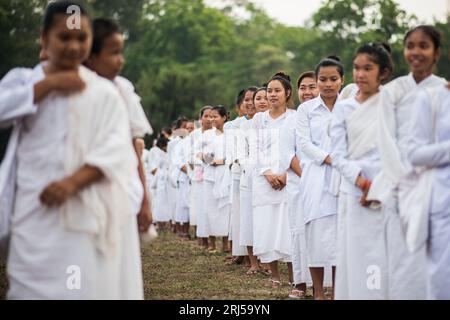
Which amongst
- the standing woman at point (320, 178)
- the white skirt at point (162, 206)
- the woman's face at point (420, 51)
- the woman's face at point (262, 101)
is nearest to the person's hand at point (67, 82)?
the woman's face at point (420, 51)

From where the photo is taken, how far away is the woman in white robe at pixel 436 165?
665cm

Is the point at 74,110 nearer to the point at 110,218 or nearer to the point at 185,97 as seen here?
the point at 110,218

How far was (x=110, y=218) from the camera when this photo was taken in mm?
5957

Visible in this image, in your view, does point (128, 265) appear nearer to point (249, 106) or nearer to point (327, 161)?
point (327, 161)

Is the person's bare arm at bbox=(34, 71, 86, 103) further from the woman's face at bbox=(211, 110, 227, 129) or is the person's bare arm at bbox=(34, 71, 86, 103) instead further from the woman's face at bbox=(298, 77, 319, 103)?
the woman's face at bbox=(211, 110, 227, 129)

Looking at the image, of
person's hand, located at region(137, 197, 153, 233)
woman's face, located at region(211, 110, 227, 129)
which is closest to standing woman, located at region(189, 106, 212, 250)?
woman's face, located at region(211, 110, 227, 129)

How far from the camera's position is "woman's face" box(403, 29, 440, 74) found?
22.9 ft

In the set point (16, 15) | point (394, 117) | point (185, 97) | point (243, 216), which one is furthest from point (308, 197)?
point (185, 97)

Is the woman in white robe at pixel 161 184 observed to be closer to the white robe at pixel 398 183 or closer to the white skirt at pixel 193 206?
the white skirt at pixel 193 206

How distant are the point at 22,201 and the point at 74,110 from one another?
2.30 feet

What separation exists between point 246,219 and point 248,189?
1.56ft

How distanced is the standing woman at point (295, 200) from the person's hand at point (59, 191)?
489cm

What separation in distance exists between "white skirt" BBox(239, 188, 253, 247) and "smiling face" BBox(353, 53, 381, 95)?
6496 mm
